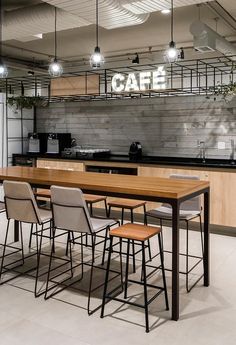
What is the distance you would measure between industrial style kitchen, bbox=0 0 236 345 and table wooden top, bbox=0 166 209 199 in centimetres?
1

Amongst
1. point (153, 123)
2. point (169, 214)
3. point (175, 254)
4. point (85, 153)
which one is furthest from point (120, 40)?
point (175, 254)

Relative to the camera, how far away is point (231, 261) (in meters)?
4.27

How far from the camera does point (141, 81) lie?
5.86 metres

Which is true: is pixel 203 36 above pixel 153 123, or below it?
above

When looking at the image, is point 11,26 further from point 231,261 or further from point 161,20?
point 231,261

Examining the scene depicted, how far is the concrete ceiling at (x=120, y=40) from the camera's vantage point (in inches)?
206

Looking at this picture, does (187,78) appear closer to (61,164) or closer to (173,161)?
(173,161)

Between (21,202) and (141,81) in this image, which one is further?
(141,81)

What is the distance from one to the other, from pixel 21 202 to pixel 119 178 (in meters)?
0.97

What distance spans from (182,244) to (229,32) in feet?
11.6

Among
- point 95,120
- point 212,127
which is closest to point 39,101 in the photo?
point 95,120

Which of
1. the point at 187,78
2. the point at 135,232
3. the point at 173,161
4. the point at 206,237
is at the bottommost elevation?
the point at 206,237

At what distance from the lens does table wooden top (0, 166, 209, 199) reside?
2977 millimetres

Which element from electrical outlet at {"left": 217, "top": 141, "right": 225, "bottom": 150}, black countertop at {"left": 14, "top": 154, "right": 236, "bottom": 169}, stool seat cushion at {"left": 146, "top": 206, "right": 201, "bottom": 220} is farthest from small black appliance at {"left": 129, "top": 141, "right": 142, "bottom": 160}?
stool seat cushion at {"left": 146, "top": 206, "right": 201, "bottom": 220}
